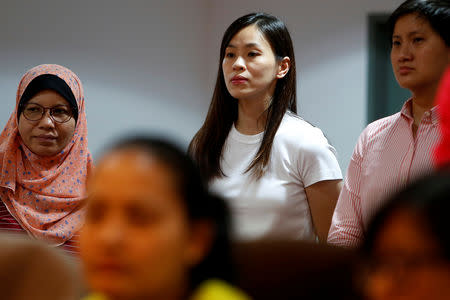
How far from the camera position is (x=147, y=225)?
0.72 meters

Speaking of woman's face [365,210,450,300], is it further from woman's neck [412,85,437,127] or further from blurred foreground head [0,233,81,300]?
woman's neck [412,85,437,127]

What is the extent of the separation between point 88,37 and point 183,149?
286cm

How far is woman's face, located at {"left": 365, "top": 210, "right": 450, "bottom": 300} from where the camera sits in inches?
21.6

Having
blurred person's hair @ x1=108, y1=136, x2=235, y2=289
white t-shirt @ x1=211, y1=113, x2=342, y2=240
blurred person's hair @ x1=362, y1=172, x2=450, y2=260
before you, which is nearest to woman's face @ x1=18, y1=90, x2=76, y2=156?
white t-shirt @ x1=211, y1=113, x2=342, y2=240

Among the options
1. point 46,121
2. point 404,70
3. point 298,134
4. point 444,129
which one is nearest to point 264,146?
point 298,134

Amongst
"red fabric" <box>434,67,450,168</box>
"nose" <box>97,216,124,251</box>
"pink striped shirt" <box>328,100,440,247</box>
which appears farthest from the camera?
"pink striped shirt" <box>328,100,440,247</box>

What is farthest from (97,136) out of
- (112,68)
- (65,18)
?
(65,18)

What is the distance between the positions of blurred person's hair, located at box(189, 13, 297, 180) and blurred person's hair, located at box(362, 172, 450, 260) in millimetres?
1478

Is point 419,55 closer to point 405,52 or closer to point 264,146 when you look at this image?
point 405,52

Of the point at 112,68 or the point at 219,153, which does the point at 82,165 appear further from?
the point at 112,68

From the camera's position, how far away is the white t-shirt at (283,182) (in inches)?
77.3

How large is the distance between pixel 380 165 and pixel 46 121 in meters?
1.29

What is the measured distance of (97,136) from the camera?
3.53 m

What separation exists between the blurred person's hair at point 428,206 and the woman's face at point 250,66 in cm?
157
